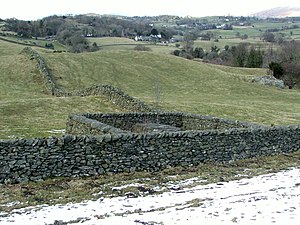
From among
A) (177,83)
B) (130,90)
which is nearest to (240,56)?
(177,83)

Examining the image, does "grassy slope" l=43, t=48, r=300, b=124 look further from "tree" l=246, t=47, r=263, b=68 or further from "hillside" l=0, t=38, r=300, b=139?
"tree" l=246, t=47, r=263, b=68

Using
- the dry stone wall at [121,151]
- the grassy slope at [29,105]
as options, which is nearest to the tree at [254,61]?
the grassy slope at [29,105]

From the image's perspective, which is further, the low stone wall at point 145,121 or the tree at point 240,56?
the tree at point 240,56

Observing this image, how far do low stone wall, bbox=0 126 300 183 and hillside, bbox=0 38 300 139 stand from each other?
10714 mm

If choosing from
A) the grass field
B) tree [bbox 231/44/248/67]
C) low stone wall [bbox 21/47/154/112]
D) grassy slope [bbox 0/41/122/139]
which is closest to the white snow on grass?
the grass field

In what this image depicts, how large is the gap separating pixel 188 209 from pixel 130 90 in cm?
4361

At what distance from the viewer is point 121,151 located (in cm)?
1709

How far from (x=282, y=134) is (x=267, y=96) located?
3985 centimetres

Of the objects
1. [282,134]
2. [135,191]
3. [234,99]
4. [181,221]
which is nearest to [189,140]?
[135,191]

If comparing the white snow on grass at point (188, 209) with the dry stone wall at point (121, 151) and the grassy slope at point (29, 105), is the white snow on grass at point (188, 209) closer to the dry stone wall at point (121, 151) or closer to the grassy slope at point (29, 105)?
the dry stone wall at point (121, 151)

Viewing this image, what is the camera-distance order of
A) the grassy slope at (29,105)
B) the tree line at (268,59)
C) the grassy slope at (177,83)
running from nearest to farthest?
the grassy slope at (29,105) < the grassy slope at (177,83) < the tree line at (268,59)

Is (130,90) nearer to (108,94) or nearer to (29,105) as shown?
(108,94)

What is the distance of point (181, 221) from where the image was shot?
38.0ft

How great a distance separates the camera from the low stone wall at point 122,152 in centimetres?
1563
